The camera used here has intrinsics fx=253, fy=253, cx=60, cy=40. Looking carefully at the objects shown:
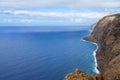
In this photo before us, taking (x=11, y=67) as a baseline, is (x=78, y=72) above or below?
above

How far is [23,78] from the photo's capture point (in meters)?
112

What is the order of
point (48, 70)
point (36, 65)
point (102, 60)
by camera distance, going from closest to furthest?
point (102, 60), point (48, 70), point (36, 65)

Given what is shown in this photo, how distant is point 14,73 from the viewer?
120 meters

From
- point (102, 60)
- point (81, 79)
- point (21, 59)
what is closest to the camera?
point (81, 79)

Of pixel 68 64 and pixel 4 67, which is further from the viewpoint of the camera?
pixel 68 64

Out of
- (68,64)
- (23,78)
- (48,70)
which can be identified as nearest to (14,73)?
(23,78)

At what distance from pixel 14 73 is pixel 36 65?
22.6 metres

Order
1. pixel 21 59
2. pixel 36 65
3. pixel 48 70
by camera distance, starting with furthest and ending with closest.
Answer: pixel 21 59
pixel 36 65
pixel 48 70

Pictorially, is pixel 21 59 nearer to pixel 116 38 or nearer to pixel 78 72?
pixel 116 38

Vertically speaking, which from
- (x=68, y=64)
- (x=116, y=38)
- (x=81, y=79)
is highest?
(x=81, y=79)

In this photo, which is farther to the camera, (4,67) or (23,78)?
(4,67)

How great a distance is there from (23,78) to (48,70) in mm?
20039

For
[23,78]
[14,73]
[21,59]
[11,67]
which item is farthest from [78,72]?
[21,59]

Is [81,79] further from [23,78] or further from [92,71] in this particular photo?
[92,71]
